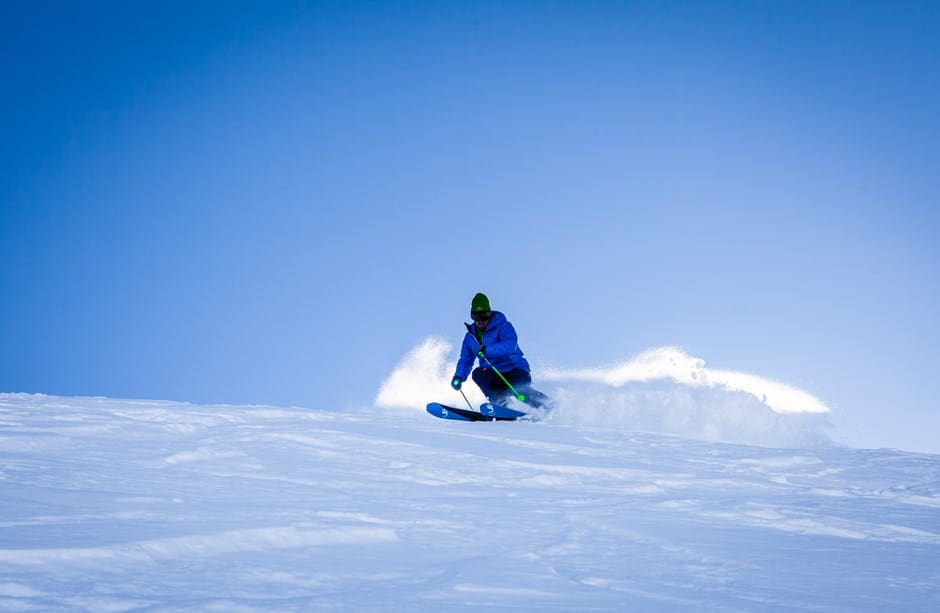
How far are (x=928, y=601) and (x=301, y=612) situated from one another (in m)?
2.07

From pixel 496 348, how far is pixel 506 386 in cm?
69

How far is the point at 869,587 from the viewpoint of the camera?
246cm

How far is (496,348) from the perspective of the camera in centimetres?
1040

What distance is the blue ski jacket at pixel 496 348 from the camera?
10422mm

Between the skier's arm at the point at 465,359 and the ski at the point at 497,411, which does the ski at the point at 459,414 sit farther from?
the skier's arm at the point at 465,359

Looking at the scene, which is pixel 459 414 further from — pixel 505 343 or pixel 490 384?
pixel 505 343

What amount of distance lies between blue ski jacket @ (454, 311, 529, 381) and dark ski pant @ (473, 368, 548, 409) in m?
0.10

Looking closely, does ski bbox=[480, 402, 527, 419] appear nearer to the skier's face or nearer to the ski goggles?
the skier's face

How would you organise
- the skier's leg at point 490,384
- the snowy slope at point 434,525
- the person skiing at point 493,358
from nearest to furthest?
1. the snowy slope at point 434,525
2. the person skiing at point 493,358
3. the skier's leg at point 490,384

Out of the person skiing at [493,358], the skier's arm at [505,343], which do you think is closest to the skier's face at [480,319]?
the person skiing at [493,358]

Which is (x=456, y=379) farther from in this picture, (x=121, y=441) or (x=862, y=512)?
(x=862, y=512)

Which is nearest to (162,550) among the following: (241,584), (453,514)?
(241,584)

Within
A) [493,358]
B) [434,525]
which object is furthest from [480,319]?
[434,525]

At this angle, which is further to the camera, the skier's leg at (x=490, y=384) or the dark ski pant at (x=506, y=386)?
the skier's leg at (x=490, y=384)
